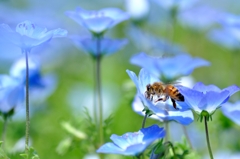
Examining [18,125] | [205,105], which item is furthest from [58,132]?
[205,105]

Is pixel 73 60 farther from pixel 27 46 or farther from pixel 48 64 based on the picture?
pixel 27 46

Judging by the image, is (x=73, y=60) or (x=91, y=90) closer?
(x=91, y=90)

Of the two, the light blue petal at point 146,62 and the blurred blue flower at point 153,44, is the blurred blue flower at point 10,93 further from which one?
the blurred blue flower at point 153,44

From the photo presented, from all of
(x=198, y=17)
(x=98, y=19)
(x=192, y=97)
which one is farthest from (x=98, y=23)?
(x=198, y=17)

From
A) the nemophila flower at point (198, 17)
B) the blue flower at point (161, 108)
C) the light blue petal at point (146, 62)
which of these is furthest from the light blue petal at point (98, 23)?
the nemophila flower at point (198, 17)

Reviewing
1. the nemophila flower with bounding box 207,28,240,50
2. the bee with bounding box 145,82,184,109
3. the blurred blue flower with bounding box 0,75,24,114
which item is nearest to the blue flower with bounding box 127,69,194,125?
the bee with bounding box 145,82,184,109

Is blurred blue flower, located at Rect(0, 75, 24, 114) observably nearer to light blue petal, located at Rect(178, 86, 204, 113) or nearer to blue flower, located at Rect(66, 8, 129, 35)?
blue flower, located at Rect(66, 8, 129, 35)
